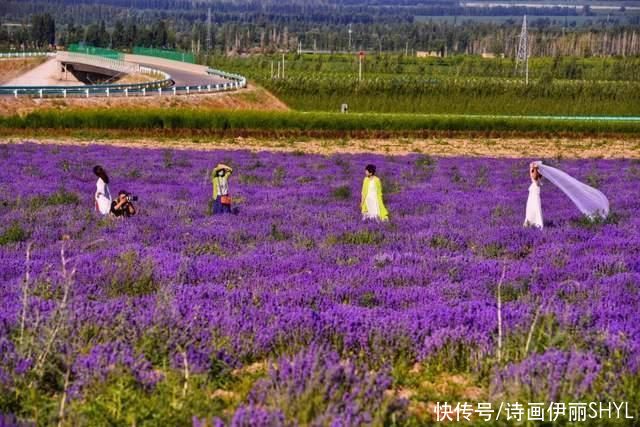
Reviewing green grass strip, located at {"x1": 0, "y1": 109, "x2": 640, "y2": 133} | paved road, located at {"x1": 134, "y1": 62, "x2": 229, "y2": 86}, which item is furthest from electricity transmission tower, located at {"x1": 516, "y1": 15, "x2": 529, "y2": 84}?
green grass strip, located at {"x1": 0, "y1": 109, "x2": 640, "y2": 133}

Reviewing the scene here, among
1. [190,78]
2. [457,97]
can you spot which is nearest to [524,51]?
[457,97]

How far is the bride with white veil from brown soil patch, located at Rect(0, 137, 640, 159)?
2394cm

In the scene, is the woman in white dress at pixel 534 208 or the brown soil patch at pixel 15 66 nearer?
the woman in white dress at pixel 534 208

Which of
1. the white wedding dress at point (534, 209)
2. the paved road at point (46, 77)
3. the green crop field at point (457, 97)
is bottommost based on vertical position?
the paved road at point (46, 77)

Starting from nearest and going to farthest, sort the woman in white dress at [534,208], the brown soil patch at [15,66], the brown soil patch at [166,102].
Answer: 1. the woman in white dress at [534,208]
2. the brown soil patch at [166,102]
3. the brown soil patch at [15,66]

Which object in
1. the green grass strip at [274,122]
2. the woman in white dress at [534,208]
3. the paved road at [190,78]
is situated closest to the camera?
the woman in white dress at [534,208]

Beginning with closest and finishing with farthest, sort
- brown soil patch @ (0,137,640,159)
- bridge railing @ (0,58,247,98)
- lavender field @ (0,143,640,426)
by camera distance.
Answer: lavender field @ (0,143,640,426), brown soil patch @ (0,137,640,159), bridge railing @ (0,58,247,98)

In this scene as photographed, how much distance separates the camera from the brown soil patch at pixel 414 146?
4366 centimetres

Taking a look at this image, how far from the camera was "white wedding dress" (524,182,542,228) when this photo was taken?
16.6m

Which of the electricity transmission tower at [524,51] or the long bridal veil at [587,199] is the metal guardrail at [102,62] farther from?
the long bridal veil at [587,199]

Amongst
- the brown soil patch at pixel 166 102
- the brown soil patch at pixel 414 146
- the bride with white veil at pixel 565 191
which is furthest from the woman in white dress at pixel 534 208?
the brown soil patch at pixel 166 102

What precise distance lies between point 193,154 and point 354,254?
2358 centimetres

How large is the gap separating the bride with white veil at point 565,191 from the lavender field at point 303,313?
17.0 inches

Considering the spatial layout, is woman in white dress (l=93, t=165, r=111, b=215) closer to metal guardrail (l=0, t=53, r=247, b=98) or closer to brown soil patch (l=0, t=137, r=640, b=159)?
brown soil patch (l=0, t=137, r=640, b=159)
